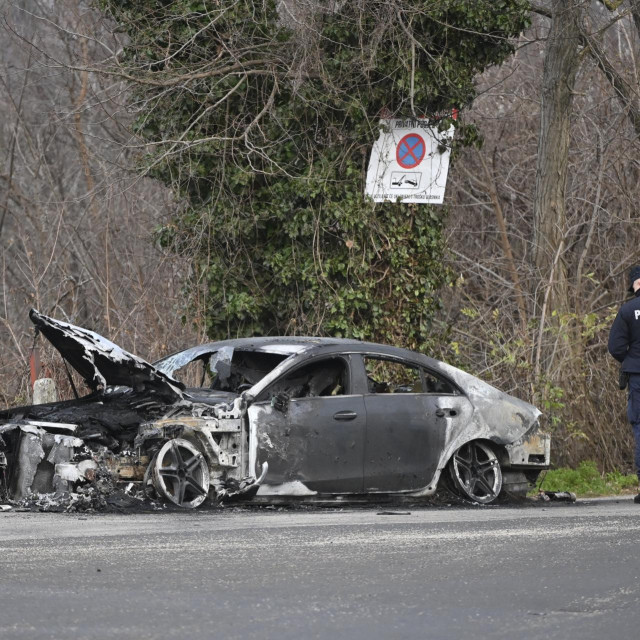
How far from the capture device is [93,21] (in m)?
28.8

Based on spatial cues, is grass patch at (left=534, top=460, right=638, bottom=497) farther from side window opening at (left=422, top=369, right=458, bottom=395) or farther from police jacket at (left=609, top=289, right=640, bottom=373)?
side window opening at (left=422, top=369, right=458, bottom=395)

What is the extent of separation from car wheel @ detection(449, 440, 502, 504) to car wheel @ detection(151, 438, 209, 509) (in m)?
2.59

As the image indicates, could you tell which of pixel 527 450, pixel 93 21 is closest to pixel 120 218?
pixel 93 21

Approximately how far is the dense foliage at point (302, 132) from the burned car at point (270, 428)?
4.39 meters

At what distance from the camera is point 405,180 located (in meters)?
17.4

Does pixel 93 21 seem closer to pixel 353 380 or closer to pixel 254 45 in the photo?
pixel 254 45

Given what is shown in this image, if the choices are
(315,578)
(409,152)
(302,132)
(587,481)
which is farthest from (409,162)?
(315,578)

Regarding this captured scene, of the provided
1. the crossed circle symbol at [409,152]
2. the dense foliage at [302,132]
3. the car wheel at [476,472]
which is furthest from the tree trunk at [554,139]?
the car wheel at [476,472]

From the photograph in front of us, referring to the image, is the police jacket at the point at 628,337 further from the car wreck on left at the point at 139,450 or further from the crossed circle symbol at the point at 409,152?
the crossed circle symbol at the point at 409,152

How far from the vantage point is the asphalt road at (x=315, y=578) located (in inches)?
228

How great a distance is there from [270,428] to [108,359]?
1.64 meters

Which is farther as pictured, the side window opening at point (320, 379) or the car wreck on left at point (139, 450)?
the side window opening at point (320, 379)

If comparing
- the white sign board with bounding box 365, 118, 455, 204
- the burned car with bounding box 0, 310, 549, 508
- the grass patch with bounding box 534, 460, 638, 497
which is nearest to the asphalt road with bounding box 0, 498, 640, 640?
the burned car with bounding box 0, 310, 549, 508

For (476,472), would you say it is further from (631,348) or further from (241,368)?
(241,368)
